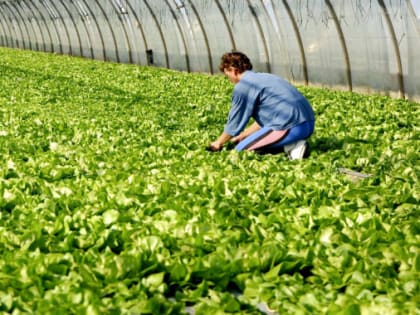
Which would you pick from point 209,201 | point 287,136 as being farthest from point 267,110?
point 209,201

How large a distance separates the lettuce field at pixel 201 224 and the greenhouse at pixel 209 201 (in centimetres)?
1

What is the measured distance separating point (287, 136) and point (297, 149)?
21cm

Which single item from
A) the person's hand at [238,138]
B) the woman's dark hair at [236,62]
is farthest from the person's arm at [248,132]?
the woman's dark hair at [236,62]

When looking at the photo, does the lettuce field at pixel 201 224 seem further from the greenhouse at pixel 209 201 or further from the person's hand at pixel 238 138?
the person's hand at pixel 238 138

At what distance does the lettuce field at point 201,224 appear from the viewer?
11.9ft

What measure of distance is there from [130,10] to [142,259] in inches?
977

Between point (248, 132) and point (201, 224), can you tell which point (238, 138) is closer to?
point (248, 132)

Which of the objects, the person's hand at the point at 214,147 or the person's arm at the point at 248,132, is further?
the person's arm at the point at 248,132

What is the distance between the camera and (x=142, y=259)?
4.05m

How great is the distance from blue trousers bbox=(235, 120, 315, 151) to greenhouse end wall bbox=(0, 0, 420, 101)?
7.57 meters

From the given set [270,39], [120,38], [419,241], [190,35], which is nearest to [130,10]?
[120,38]

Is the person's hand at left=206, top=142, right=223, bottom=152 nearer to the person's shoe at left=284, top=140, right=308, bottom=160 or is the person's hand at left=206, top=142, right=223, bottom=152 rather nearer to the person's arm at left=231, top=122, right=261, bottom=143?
the person's arm at left=231, top=122, right=261, bottom=143

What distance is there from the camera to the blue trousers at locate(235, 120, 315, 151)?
8.06 m

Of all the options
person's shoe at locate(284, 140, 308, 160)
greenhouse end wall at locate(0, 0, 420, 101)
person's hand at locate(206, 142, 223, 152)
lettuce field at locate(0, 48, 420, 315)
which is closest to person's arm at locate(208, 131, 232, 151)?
person's hand at locate(206, 142, 223, 152)
